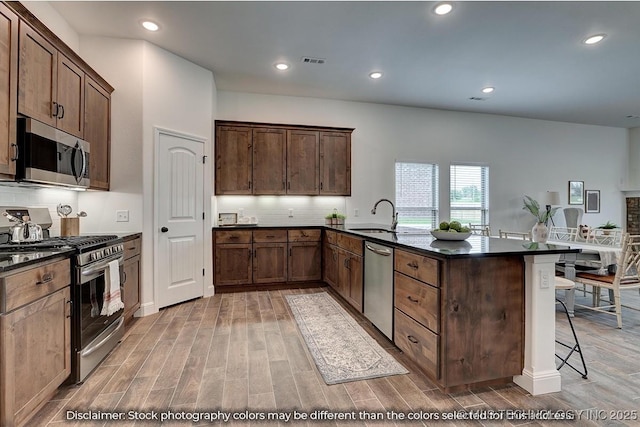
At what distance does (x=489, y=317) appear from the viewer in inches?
82.6

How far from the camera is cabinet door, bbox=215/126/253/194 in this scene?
4.69 m

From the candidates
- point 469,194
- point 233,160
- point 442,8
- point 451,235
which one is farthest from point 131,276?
point 469,194

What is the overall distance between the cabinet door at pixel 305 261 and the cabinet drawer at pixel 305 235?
2.3 inches

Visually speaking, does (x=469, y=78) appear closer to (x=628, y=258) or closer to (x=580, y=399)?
(x=628, y=258)

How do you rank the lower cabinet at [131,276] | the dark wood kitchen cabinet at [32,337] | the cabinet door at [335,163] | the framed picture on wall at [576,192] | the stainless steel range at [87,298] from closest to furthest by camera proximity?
the dark wood kitchen cabinet at [32,337] → the stainless steel range at [87,298] → the lower cabinet at [131,276] → the cabinet door at [335,163] → the framed picture on wall at [576,192]

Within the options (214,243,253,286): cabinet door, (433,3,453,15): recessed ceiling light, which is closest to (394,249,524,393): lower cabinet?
(433,3,453,15): recessed ceiling light

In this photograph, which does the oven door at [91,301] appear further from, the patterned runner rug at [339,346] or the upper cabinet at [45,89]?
the patterned runner rug at [339,346]

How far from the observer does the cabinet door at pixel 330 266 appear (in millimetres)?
4230

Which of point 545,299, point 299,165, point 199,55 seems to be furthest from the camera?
point 299,165

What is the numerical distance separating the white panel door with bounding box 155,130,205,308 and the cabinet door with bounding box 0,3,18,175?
159cm

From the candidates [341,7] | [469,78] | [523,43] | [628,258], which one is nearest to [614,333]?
[628,258]

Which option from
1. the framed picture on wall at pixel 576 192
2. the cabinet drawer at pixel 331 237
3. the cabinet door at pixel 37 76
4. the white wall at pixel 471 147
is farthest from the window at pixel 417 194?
the cabinet door at pixel 37 76

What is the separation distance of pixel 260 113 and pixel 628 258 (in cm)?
495

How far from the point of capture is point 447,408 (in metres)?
1.93
